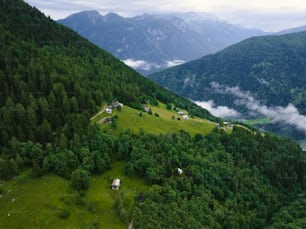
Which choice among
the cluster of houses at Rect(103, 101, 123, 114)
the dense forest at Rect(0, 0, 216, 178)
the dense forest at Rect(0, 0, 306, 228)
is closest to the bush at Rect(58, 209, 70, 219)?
the dense forest at Rect(0, 0, 306, 228)

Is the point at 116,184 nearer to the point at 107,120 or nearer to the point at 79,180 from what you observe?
the point at 79,180

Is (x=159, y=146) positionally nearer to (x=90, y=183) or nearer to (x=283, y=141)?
(x=90, y=183)

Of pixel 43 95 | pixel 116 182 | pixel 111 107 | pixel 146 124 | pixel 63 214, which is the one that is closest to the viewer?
pixel 63 214

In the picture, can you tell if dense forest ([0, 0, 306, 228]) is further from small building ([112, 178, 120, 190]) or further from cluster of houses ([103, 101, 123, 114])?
small building ([112, 178, 120, 190])

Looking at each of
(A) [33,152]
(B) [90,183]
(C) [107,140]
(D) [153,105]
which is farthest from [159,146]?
(D) [153,105]

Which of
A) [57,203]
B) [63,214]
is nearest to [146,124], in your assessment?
[57,203]

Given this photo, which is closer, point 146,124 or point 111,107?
point 146,124

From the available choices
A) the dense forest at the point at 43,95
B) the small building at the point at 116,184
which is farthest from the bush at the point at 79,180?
the dense forest at the point at 43,95
